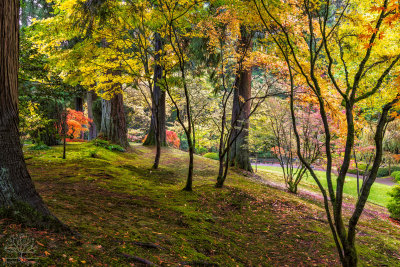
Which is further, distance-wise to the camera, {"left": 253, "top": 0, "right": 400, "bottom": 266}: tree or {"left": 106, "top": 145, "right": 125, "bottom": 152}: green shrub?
{"left": 106, "top": 145, "right": 125, "bottom": 152}: green shrub

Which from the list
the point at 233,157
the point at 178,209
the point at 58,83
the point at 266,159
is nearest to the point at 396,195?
the point at 233,157

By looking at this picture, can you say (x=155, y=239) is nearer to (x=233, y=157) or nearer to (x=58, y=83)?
(x=58, y=83)

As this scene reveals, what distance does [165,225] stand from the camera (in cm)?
325

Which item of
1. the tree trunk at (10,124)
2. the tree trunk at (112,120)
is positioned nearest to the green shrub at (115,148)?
the tree trunk at (112,120)

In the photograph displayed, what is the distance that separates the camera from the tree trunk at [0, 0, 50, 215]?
1.83m

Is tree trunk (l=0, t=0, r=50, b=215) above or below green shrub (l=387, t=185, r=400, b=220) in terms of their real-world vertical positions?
above

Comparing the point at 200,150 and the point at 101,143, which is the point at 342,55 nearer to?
the point at 101,143

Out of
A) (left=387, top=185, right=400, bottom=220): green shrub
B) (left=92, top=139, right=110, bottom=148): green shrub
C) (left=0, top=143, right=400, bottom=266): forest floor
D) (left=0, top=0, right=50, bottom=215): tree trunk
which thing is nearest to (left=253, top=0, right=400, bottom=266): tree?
(left=0, top=143, right=400, bottom=266): forest floor

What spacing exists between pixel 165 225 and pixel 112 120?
21.3 feet

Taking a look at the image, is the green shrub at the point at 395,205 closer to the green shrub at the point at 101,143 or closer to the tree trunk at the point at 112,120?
the tree trunk at the point at 112,120

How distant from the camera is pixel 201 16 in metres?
5.00

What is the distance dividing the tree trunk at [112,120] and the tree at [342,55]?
6.13 m

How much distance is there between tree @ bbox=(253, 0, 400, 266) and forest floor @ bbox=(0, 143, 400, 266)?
0.67 meters

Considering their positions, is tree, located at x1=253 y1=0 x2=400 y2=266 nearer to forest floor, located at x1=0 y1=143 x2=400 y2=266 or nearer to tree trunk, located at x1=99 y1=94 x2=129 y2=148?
forest floor, located at x1=0 y1=143 x2=400 y2=266
